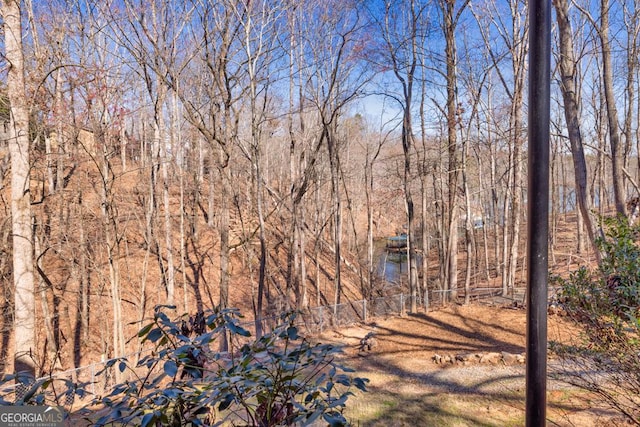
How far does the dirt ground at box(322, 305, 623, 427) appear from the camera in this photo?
452 centimetres

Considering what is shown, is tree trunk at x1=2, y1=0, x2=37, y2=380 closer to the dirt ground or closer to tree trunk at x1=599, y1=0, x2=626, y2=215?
the dirt ground

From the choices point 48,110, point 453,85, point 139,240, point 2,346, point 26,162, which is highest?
point 453,85

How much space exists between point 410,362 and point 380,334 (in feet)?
6.36

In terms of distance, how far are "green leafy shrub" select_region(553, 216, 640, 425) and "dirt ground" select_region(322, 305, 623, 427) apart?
1.11 m

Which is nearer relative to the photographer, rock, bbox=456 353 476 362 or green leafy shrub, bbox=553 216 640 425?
green leafy shrub, bbox=553 216 640 425

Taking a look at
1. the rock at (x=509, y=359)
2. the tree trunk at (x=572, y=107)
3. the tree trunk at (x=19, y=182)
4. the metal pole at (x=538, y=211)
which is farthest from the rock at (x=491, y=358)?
the tree trunk at (x=19, y=182)

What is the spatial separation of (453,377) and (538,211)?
529 cm

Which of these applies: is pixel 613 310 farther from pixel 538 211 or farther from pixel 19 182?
pixel 19 182

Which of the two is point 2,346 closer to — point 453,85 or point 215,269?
point 215,269

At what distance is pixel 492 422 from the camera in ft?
14.4

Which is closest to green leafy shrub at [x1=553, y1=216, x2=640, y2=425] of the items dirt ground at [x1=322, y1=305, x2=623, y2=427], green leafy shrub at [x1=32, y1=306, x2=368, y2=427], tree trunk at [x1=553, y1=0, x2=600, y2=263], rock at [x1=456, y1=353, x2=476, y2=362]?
dirt ground at [x1=322, y1=305, x2=623, y2=427]

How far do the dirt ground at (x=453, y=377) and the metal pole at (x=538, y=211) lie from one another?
1263 mm

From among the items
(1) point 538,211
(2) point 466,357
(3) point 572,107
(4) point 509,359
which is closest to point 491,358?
(4) point 509,359

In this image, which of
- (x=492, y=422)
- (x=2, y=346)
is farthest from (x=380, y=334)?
(x=2, y=346)
